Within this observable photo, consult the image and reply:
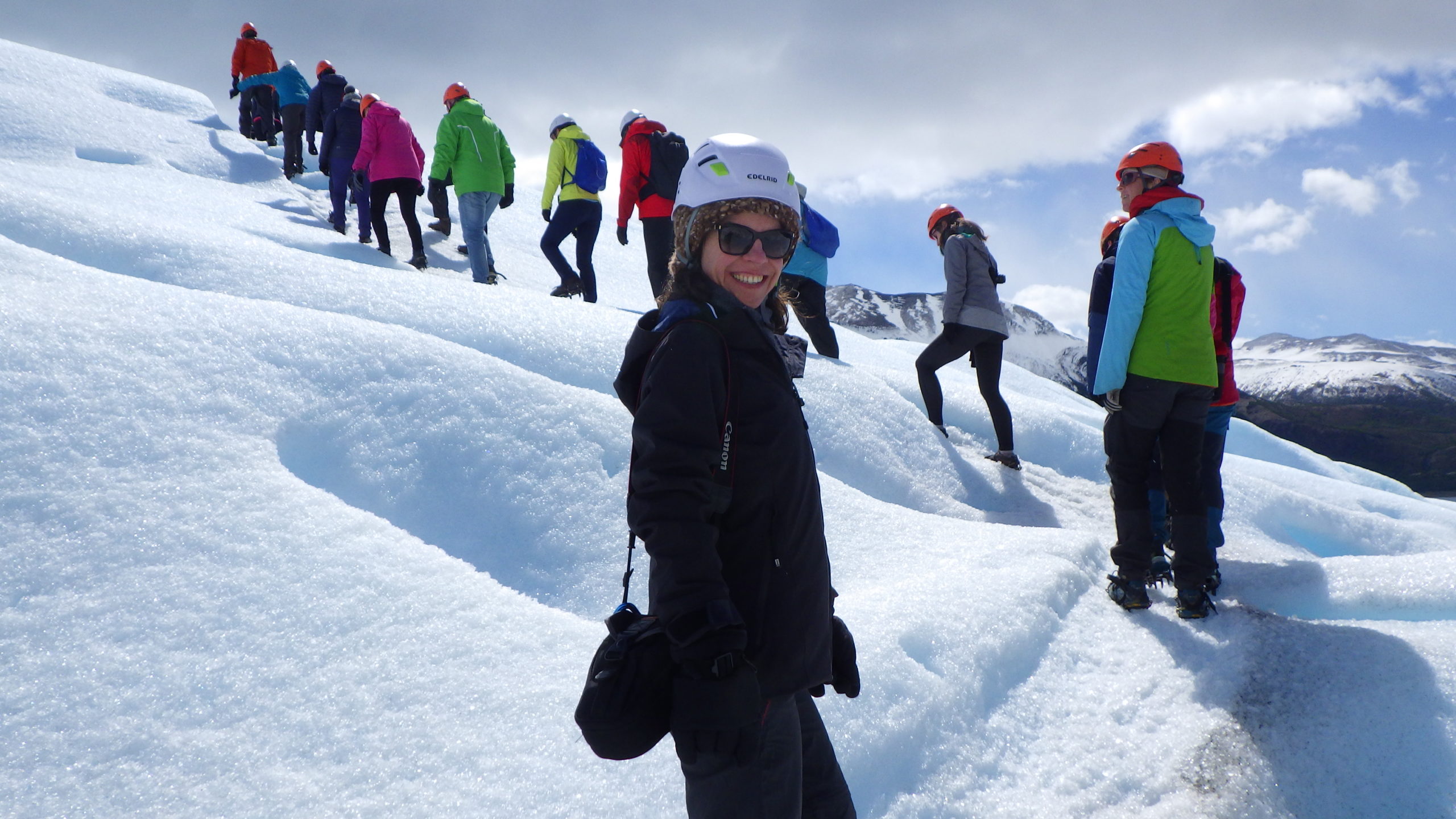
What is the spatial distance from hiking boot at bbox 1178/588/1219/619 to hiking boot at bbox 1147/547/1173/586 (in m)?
0.15

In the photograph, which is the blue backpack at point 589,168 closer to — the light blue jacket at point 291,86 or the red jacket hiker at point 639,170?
the red jacket hiker at point 639,170

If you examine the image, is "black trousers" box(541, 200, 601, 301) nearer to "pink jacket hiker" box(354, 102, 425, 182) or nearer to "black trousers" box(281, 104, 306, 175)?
"pink jacket hiker" box(354, 102, 425, 182)

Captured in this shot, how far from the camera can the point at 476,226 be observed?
718cm

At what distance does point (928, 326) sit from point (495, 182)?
375ft

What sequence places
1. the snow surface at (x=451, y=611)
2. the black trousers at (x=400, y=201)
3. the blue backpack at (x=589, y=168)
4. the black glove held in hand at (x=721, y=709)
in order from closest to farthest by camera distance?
the black glove held in hand at (x=721, y=709)
the snow surface at (x=451, y=611)
the blue backpack at (x=589, y=168)
the black trousers at (x=400, y=201)

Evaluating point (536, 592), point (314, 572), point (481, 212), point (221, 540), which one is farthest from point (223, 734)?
point (481, 212)

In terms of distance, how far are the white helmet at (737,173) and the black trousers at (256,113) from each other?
44.8ft

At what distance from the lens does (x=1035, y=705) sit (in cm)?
241

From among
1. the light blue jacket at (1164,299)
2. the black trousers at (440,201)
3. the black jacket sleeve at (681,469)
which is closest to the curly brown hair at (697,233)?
the black jacket sleeve at (681,469)

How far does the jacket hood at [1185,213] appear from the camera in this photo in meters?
3.04

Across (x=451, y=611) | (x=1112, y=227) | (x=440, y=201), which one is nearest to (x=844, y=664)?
(x=451, y=611)

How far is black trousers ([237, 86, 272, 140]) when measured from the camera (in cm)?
1219

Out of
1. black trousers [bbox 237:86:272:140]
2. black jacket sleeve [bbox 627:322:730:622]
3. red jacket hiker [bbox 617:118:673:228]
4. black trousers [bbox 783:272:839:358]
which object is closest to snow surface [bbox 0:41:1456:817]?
black jacket sleeve [bbox 627:322:730:622]

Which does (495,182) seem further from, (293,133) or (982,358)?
(293,133)
